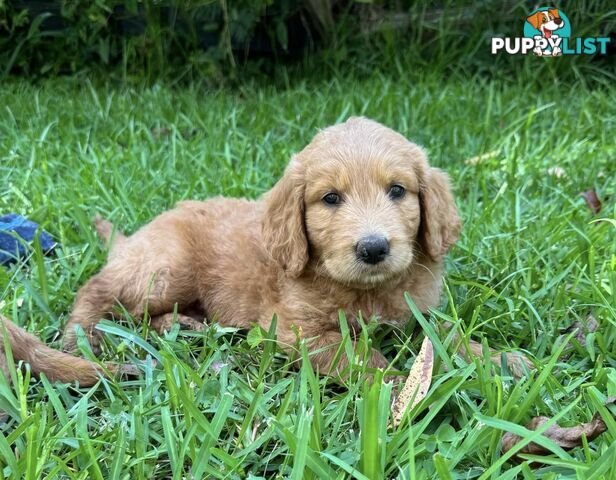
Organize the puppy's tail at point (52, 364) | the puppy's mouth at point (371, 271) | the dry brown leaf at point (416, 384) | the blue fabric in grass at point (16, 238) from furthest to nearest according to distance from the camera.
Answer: the blue fabric in grass at point (16, 238) → the puppy's mouth at point (371, 271) → the puppy's tail at point (52, 364) → the dry brown leaf at point (416, 384)

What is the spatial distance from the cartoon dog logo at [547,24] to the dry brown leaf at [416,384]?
5.47m

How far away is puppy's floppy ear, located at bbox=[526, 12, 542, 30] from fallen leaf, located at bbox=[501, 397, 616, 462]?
6.07 metres

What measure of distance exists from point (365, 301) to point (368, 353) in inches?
15.0

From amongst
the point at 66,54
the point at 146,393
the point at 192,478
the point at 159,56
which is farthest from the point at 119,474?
the point at 66,54

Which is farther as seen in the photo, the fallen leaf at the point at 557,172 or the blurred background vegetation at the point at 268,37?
the blurred background vegetation at the point at 268,37

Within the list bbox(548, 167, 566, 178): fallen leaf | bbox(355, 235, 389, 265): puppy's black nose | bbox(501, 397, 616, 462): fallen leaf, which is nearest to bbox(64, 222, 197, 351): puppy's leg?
bbox(355, 235, 389, 265): puppy's black nose

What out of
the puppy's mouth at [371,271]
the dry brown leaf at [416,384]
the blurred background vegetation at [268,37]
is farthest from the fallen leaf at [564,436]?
the blurred background vegetation at [268,37]

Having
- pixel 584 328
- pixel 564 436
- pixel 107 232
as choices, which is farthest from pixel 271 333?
pixel 107 232

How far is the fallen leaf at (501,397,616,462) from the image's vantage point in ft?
6.75

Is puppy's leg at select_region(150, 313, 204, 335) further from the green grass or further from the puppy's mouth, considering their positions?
the puppy's mouth

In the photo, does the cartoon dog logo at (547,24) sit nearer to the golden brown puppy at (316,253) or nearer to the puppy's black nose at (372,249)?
the golden brown puppy at (316,253)

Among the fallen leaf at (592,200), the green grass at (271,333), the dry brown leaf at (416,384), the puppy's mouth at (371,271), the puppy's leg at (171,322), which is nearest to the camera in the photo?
the green grass at (271,333)

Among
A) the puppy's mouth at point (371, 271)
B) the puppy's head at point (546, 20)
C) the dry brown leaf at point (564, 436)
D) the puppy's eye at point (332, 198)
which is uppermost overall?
the puppy's head at point (546, 20)

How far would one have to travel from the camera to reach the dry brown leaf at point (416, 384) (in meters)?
2.22
